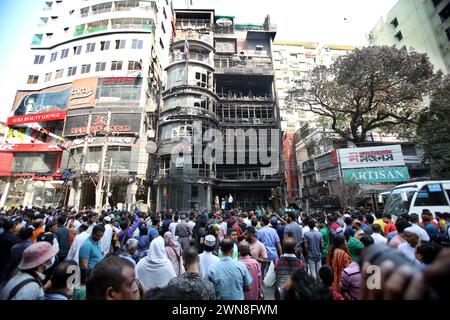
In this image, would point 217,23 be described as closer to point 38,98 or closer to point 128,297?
point 38,98

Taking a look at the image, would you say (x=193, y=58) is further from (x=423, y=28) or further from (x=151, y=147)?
(x=423, y=28)

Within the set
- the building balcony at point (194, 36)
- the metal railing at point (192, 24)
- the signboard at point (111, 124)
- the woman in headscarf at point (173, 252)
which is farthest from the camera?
the metal railing at point (192, 24)

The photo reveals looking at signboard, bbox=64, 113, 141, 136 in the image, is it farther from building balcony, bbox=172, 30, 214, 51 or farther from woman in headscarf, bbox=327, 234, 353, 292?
woman in headscarf, bbox=327, 234, 353, 292

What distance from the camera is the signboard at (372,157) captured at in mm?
17578

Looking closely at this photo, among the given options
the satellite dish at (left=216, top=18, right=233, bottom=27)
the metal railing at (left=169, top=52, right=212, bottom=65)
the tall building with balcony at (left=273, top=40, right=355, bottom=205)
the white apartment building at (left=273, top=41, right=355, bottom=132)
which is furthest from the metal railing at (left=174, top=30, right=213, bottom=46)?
the white apartment building at (left=273, top=41, right=355, bottom=132)

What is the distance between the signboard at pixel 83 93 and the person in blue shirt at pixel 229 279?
3074 cm

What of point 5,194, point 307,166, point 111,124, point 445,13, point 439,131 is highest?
point 445,13

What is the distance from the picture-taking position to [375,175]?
17.8 metres

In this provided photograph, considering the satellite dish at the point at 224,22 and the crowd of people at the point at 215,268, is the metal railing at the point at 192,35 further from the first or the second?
the crowd of people at the point at 215,268

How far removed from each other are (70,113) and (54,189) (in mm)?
10243

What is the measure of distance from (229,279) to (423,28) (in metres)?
39.6

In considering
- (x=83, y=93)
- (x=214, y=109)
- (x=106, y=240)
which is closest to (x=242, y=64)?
(x=214, y=109)

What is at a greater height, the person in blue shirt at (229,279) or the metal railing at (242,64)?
the metal railing at (242,64)

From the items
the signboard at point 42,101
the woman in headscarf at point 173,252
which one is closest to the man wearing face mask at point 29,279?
the woman in headscarf at point 173,252
